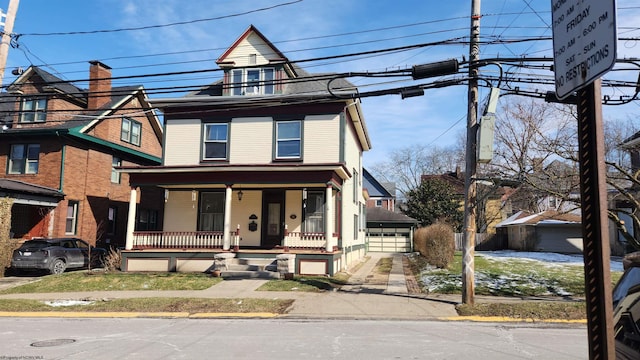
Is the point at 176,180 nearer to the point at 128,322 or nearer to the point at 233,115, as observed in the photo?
the point at 233,115

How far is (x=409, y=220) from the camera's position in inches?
1554

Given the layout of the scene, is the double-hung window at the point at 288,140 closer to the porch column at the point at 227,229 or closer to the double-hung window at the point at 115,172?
the porch column at the point at 227,229

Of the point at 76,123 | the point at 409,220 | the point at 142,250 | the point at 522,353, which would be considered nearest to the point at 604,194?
the point at 522,353

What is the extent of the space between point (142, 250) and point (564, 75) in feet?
61.7

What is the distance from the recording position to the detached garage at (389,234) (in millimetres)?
39625

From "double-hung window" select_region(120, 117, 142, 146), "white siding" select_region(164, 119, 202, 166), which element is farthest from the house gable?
"double-hung window" select_region(120, 117, 142, 146)

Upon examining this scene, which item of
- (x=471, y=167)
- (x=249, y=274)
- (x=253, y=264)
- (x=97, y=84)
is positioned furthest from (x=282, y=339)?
(x=97, y=84)

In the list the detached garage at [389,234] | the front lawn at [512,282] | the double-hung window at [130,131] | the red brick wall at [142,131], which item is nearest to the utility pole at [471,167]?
the front lawn at [512,282]

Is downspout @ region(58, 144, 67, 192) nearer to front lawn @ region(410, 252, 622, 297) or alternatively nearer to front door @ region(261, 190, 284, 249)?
front door @ region(261, 190, 284, 249)

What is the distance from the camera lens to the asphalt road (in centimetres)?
718

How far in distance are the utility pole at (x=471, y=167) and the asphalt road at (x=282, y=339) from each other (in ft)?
5.56

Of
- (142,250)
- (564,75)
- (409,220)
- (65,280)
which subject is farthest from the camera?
(409,220)

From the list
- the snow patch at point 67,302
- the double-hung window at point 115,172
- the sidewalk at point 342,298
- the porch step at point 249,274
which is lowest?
the snow patch at point 67,302

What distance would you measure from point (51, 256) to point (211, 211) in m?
6.68
